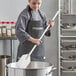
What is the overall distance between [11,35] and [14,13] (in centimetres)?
43

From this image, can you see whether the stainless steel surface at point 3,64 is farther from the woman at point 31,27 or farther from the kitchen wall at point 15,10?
the woman at point 31,27

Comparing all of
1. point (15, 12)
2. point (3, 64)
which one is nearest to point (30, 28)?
point (3, 64)

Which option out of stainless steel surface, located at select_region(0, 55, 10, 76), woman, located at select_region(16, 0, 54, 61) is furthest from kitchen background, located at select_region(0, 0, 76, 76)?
woman, located at select_region(16, 0, 54, 61)

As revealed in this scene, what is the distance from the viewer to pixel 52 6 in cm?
365

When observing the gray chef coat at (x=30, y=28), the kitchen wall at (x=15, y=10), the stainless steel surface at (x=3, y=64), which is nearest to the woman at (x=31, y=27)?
the gray chef coat at (x=30, y=28)

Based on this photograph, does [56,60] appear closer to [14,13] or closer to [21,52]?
[14,13]

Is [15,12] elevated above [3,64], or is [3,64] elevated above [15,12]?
[15,12]

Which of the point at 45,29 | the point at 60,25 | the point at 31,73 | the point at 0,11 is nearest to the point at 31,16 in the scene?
the point at 45,29

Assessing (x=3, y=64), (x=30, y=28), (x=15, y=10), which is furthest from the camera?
(x=15, y=10)

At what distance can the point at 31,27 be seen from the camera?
248cm

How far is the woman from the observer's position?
7.84ft

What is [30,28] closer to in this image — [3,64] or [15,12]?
[3,64]

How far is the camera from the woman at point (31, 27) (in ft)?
7.84

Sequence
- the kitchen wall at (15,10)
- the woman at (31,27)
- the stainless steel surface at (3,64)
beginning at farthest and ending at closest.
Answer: the kitchen wall at (15,10)
the stainless steel surface at (3,64)
the woman at (31,27)
